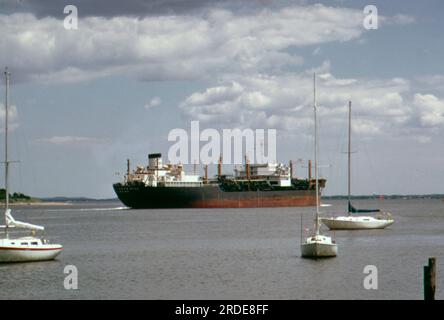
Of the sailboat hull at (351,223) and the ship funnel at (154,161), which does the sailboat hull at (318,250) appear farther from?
A: the ship funnel at (154,161)

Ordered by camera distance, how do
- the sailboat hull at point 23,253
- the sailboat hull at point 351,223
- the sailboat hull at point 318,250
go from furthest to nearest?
the sailboat hull at point 351,223, the sailboat hull at point 318,250, the sailboat hull at point 23,253

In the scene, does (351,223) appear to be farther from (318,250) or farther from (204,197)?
(204,197)

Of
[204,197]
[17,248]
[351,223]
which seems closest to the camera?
[17,248]

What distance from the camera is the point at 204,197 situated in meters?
145

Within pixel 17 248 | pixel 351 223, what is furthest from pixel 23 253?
pixel 351 223

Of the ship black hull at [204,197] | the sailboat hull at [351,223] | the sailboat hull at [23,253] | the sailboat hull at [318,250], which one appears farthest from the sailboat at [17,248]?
the ship black hull at [204,197]

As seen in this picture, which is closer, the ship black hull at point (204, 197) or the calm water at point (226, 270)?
the calm water at point (226, 270)

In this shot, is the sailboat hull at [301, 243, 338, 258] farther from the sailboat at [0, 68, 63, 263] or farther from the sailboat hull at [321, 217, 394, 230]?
the sailboat hull at [321, 217, 394, 230]

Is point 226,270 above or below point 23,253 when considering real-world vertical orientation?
below

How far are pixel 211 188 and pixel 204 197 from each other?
224cm

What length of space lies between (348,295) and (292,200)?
119m

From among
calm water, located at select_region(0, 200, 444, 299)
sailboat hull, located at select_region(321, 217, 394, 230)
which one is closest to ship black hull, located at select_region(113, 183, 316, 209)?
sailboat hull, located at select_region(321, 217, 394, 230)

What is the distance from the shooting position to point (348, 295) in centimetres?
3312

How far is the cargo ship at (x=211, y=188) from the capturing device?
143125 mm
